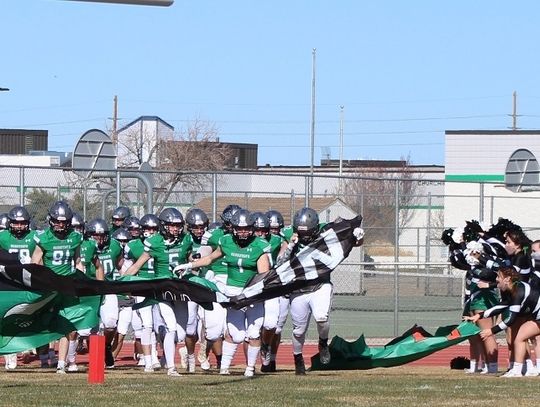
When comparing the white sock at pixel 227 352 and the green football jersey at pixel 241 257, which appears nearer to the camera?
the white sock at pixel 227 352

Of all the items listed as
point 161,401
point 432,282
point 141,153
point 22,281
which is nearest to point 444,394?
point 161,401

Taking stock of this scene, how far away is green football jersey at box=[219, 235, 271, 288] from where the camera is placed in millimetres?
14711

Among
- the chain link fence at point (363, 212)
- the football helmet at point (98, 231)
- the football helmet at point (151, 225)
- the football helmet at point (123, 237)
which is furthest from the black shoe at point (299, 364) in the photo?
the chain link fence at point (363, 212)

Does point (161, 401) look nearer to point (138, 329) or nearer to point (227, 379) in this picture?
point (227, 379)

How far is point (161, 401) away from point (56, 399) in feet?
2.90

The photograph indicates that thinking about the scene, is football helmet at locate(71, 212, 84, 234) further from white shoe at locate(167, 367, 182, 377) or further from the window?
the window

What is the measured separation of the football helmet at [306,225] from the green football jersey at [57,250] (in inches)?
98.0

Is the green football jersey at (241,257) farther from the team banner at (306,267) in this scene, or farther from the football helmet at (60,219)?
the football helmet at (60,219)

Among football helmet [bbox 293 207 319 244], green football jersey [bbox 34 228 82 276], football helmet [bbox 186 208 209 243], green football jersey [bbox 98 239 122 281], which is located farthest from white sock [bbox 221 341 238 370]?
green football jersey [bbox 98 239 122 281]

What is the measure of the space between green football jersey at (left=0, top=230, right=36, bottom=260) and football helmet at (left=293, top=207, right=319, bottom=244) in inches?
119

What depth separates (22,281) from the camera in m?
13.3

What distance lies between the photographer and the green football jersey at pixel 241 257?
579 inches

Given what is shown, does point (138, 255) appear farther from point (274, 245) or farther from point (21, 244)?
point (274, 245)

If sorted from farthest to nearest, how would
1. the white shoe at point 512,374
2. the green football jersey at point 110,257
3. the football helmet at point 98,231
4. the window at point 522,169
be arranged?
1. the window at point 522,169
2. the green football jersey at point 110,257
3. the football helmet at point 98,231
4. the white shoe at point 512,374
